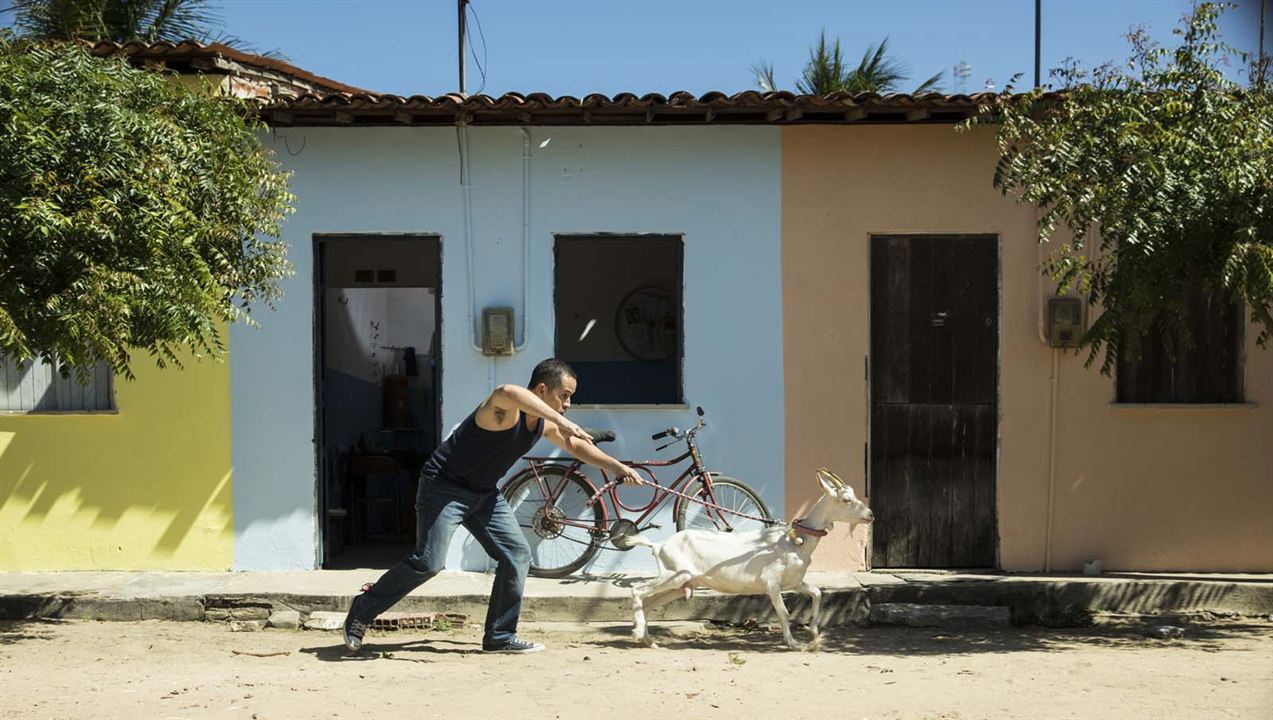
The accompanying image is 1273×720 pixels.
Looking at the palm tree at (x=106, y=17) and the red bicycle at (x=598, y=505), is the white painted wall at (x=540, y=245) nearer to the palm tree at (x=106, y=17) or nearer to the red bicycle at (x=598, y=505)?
the red bicycle at (x=598, y=505)

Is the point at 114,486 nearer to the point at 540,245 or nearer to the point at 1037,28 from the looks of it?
the point at 540,245

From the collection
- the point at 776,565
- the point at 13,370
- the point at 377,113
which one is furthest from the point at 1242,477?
the point at 13,370

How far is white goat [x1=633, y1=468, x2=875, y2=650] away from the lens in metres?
7.42

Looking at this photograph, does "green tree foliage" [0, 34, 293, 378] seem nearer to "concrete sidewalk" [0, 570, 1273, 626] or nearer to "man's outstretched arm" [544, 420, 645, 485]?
"concrete sidewalk" [0, 570, 1273, 626]

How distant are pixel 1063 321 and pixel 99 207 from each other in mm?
6762

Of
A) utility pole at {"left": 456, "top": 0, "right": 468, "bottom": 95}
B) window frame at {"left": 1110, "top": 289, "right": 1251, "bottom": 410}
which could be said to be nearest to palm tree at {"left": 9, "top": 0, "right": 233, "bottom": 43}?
utility pole at {"left": 456, "top": 0, "right": 468, "bottom": 95}

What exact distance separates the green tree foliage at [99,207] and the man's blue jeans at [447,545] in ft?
6.11

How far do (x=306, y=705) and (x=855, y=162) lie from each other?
5787mm

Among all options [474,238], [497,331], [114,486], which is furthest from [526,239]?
[114,486]

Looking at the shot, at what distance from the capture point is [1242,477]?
953 centimetres

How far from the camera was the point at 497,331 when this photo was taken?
935 centimetres

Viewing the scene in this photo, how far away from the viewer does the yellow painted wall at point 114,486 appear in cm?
941

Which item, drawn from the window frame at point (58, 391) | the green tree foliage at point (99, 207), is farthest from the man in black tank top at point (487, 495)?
the window frame at point (58, 391)

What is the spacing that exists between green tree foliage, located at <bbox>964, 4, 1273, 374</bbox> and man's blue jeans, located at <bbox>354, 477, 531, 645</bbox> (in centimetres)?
367
